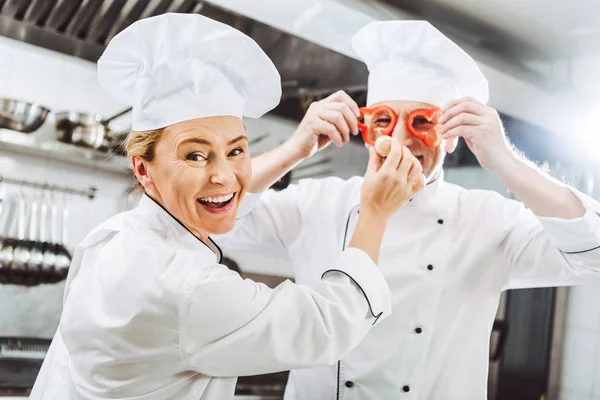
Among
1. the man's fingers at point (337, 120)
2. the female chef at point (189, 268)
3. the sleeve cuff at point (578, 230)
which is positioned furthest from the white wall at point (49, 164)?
the sleeve cuff at point (578, 230)

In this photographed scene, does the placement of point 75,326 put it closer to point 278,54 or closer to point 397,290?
point 397,290

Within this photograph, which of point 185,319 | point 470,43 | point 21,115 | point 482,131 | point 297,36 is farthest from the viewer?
point 470,43

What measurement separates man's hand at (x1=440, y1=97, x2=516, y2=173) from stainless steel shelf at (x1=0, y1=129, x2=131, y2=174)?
1.56 m

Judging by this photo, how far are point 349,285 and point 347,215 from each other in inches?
24.3

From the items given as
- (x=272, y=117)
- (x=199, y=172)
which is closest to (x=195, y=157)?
(x=199, y=172)

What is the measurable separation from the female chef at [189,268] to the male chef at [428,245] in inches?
13.7

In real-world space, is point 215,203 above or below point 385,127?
below

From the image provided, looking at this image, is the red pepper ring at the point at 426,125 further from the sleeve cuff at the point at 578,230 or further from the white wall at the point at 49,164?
the white wall at the point at 49,164

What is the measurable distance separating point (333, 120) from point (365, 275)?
498mm

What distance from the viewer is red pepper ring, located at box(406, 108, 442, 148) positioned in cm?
156

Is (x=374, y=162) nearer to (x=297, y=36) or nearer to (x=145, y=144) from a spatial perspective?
(x=145, y=144)

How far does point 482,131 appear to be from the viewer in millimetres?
1414

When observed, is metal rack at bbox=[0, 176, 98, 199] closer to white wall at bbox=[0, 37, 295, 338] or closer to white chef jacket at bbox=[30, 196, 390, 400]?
white wall at bbox=[0, 37, 295, 338]

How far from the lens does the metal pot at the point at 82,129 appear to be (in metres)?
2.46
